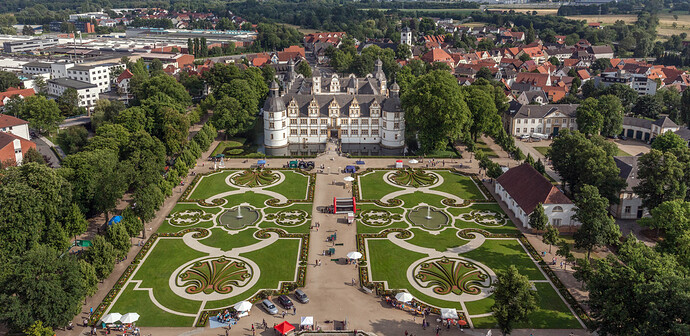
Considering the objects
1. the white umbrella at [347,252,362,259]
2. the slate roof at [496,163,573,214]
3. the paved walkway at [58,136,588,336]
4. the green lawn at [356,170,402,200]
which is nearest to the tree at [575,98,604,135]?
the slate roof at [496,163,573,214]

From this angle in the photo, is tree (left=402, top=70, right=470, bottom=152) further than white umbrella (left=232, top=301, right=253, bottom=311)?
Yes

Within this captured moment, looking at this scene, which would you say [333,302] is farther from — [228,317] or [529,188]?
[529,188]

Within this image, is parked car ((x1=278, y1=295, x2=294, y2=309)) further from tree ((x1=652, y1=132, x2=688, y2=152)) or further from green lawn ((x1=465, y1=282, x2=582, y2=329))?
tree ((x1=652, y1=132, x2=688, y2=152))

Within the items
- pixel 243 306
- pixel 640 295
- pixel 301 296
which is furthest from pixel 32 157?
pixel 640 295

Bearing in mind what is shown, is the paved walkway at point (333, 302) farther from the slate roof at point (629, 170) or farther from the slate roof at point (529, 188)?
the slate roof at point (629, 170)

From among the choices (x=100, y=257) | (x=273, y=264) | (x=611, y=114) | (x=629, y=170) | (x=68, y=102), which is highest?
(x=68, y=102)

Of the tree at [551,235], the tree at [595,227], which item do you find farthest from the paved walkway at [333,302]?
the tree at [551,235]
